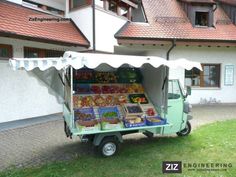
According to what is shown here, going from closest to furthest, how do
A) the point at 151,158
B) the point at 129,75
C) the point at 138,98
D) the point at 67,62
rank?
the point at 67,62, the point at 151,158, the point at 138,98, the point at 129,75

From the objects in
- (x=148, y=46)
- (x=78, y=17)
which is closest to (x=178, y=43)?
(x=148, y=46)

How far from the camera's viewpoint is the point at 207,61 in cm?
1480

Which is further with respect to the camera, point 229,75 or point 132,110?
point 229,75

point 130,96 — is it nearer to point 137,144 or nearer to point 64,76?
point 137,144

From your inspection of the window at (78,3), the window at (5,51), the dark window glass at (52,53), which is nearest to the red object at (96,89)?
the window at (5,51)

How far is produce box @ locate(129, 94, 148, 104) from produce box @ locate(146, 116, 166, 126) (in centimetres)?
54

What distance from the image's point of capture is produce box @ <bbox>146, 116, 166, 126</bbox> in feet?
21.4

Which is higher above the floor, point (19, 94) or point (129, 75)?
point (129, 75)

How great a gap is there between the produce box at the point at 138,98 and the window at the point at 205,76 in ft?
27.0

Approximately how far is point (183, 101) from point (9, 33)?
5.61 meters

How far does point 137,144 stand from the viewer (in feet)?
23.3

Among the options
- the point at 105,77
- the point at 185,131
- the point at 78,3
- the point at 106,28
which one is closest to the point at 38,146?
the point at 105,77

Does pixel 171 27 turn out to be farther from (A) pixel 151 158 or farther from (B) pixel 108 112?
(A) pixel 151 158

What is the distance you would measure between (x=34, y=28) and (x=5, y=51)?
141cm
